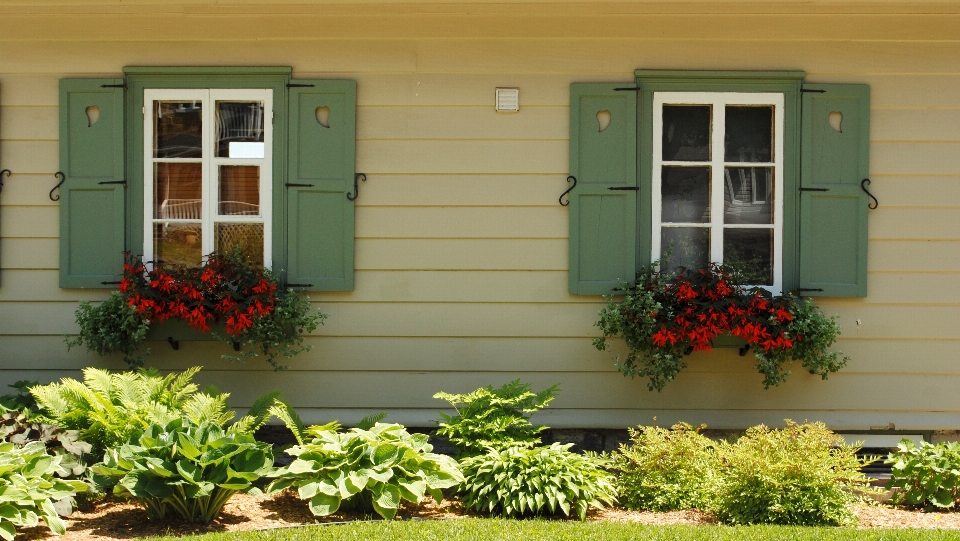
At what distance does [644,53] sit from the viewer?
198 inches

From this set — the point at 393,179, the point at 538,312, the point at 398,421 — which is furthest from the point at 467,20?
the point at 398,421

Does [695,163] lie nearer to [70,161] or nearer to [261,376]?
[261,376]

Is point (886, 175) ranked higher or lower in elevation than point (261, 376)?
higher

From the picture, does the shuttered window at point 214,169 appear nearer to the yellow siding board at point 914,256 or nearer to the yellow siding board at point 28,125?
the yellow siding board at point 28,125

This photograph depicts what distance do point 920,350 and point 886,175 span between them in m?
1.02

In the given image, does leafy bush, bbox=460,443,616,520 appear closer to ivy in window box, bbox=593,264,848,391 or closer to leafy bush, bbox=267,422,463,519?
leafy bush, bbox=267,422,463,519

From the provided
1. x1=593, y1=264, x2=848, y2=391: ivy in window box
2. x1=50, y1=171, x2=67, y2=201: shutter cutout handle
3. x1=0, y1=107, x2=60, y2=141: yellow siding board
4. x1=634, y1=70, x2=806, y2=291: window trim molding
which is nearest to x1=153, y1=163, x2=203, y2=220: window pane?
x1=50, y1=171, x2=67, y2=201: shutter cutout handle

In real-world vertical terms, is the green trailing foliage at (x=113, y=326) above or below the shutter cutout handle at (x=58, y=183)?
below

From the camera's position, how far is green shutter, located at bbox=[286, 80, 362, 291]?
16.4 feet

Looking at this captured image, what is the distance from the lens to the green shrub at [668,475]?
14.0 ft

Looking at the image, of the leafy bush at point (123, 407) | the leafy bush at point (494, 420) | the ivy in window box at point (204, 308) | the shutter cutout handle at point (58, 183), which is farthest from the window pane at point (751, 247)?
the shutter cutout handle at point (58, 183)

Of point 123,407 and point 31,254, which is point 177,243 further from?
point 123,407

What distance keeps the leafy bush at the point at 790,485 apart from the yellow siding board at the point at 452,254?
1.61 m

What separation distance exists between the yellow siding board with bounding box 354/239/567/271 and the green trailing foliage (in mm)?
1246
